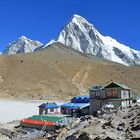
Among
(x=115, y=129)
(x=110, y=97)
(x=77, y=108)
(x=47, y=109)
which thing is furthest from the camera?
(x=47, y=109)

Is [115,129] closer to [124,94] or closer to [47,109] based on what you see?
[124,94]

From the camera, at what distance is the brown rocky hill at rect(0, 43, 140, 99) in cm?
14225

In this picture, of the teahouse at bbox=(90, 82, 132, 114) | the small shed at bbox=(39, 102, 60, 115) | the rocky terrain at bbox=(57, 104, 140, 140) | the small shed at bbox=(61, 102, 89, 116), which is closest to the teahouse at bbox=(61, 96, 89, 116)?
the small shed at bbox=(61, 102, 89, 116)

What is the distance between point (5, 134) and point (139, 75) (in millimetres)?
117842

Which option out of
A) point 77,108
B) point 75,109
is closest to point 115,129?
point 77,108

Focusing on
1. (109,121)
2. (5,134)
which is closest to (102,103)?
(5,134)

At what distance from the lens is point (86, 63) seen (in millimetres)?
190125

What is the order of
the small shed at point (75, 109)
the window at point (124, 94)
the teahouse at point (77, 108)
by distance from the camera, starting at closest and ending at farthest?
the window at point (124, 94)
the small shed at point (75, 109)
the teahouse at point (77, 108)

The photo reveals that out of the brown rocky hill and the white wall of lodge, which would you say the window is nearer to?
the white wall of lodge

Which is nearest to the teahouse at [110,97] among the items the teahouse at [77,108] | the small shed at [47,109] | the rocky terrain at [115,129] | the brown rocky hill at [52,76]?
the teahouse at [77,108]

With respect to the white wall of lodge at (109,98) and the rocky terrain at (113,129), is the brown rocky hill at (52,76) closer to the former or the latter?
the white wall of lodge at (109,98)

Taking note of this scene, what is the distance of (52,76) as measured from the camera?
162125mm

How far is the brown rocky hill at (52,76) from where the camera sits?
142m

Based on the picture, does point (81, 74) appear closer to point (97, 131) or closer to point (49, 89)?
point (49, 89)
